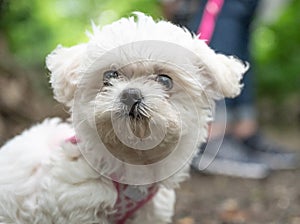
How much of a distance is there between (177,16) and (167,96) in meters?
2.28

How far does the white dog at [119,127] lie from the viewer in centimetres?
259

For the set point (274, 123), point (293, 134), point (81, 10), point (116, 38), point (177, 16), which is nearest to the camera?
point (116, 38)

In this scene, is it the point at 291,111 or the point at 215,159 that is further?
the point at 291,111

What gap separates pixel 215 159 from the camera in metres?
4.88

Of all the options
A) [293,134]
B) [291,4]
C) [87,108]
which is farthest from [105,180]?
[291,4]

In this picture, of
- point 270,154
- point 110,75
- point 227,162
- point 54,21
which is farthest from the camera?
point 54,21

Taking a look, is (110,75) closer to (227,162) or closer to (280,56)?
(227,162)

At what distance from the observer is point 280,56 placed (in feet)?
24.8

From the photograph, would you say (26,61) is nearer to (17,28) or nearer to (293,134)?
(17,28)

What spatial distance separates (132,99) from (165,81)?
7.5 inches

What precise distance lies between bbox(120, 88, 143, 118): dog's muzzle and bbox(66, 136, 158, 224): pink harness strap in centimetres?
39

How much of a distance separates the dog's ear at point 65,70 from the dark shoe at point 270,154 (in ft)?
8.25

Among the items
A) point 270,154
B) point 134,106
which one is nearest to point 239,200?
point 270,154

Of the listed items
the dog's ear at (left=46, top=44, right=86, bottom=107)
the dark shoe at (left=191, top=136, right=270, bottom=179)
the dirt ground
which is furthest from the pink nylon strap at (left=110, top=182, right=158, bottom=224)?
the dark shoe at (left=191, top=136, right=270, bottom=179)
